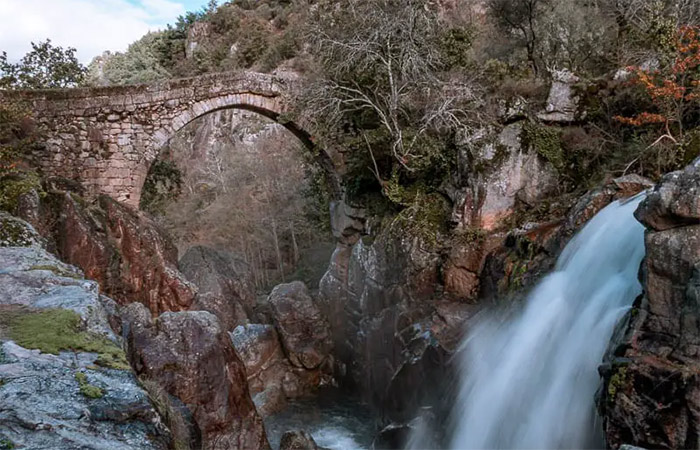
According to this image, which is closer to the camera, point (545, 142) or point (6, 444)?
point (6, 444)

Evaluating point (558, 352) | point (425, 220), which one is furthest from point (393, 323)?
point (558, 352)

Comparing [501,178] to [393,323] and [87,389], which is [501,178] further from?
[87,389]

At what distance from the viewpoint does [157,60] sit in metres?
33.8

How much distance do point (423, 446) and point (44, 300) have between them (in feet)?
20.3

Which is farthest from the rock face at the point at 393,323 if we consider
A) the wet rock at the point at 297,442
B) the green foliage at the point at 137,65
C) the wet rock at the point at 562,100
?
the green foliage at the point at 137,65

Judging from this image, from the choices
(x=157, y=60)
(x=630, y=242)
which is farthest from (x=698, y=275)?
(x=157, y=60)

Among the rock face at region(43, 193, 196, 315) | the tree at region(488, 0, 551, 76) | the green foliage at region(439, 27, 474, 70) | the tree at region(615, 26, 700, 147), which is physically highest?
the tree at region(488, 0, 551, 76)

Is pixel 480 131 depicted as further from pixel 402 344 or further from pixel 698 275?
pixel 698 275

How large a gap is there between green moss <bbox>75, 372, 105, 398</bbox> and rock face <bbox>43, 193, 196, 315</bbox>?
8.17 m

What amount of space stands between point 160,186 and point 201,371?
12.6m

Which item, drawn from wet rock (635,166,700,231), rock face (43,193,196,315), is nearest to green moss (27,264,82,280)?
wet rock (635,166,700,231)

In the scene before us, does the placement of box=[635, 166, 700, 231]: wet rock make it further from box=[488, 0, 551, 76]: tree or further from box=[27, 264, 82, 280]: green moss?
box=[488, 0, 551, 76]: tree

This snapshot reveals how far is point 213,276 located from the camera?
15.4m

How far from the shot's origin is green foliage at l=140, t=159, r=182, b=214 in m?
16.3
